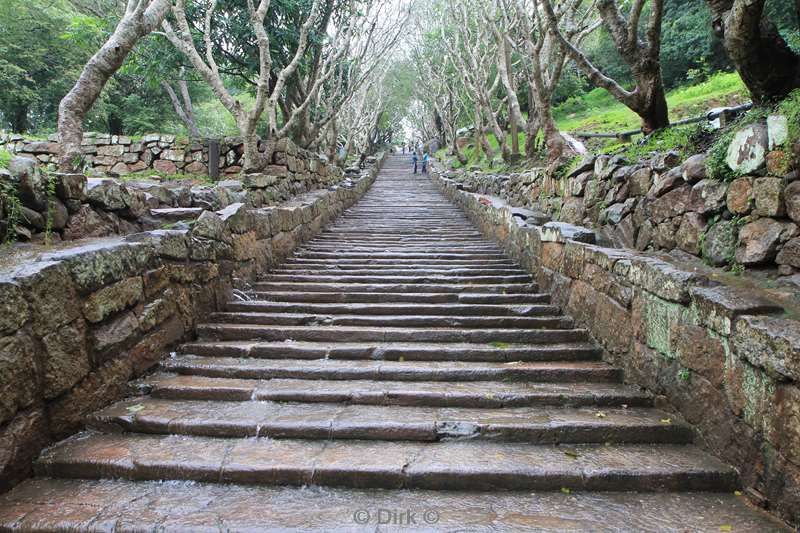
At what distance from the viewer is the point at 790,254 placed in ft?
9.36

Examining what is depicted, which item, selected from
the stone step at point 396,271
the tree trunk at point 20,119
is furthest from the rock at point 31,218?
the tree trunk at point 20,119

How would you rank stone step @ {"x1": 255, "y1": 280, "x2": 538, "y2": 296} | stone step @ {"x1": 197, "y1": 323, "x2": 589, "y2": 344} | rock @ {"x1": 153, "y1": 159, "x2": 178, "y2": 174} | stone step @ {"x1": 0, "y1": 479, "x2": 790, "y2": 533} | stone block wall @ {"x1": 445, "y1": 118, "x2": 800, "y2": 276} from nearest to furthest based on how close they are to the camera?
stone step @ {"x1": 0, "y1": 479, "x2": 790, "y2": 533}, stone block wall @ {"x1": 445, "y1": 118, "x2": 800, "y2": 276}, stone step @ {"x1": 197, "y1": 323, "x2": 589, "y2": 344}, stone step @ {"x1": 255, "y1": 280, "x2": 538, "y2": 296}, rock @ {"x1": 153, "y1": 159, "x2": 178, "y2": 174}

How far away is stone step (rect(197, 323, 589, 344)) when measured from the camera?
4664mm

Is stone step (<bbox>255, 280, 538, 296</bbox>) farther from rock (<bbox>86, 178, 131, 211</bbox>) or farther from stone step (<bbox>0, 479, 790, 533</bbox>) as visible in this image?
stone step (<bbox>0, 479, 790, 533</bbox>)

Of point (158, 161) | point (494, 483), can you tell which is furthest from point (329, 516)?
point (158, 161)

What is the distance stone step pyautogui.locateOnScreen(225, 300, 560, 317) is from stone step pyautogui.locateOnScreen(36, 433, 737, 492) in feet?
7.44

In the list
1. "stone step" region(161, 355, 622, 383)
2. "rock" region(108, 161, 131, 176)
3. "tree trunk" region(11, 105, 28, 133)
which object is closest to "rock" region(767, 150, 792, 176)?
"stone step" region(161, 355, 622, 383)

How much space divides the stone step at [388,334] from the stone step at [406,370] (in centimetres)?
44

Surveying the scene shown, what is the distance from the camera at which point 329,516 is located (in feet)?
8.23

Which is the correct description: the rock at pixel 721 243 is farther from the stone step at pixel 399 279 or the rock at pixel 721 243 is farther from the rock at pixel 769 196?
the stone step at pixel 399 279

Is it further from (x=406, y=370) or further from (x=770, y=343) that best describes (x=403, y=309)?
(x=770, y=343)

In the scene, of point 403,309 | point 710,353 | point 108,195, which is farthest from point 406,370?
point 108,195

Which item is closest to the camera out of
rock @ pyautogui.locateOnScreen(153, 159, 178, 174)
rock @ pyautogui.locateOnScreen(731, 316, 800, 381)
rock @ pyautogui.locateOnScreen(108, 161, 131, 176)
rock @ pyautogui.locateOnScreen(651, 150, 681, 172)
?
rock @ pyautogui.locateOnScreen(731, 316, 800, 381)

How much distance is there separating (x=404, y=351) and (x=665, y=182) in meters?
2.86
